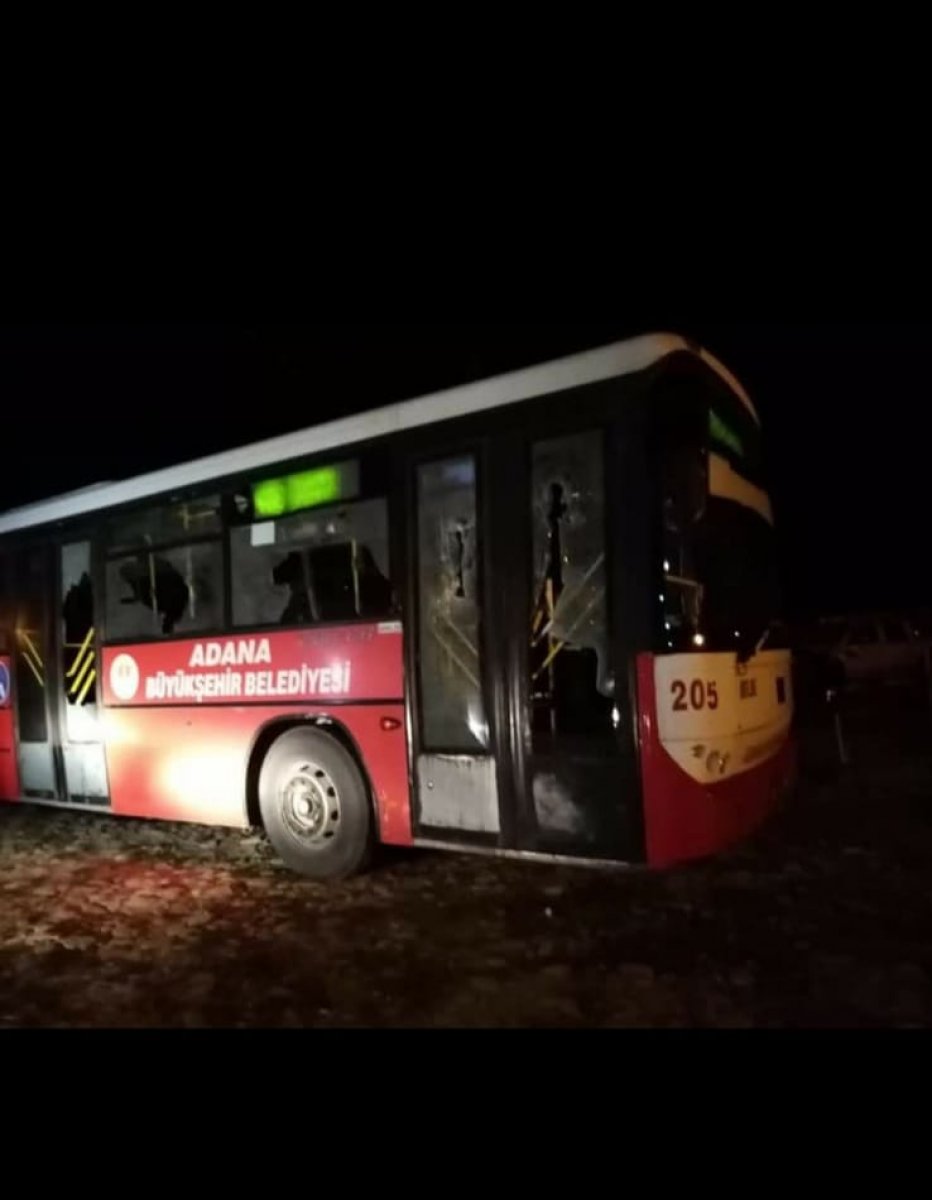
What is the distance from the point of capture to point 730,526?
5.93 meters

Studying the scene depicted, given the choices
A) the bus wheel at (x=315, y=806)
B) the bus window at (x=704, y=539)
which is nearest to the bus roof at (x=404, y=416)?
the bus window at (x=704, y=539)

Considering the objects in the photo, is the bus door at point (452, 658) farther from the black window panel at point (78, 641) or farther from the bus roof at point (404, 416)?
the black window panel at point (78, 641)

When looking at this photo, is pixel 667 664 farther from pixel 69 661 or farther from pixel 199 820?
pixel 69 661

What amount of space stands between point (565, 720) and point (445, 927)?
1472 mm

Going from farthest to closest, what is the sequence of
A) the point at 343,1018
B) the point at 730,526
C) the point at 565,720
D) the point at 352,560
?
the point at 352,560
the point at 730,526
the point at 565,720
the point at 343,1018

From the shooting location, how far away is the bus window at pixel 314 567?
250 inches

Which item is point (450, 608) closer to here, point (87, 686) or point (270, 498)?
point (270, 498)

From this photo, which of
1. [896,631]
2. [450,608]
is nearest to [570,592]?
[450,608]

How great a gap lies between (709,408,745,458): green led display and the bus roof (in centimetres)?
29

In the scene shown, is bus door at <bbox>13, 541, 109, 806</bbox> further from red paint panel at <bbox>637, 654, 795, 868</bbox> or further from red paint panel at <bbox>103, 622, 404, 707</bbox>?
red paint panel at <bbox>637, 654, 795, 868</bbox>

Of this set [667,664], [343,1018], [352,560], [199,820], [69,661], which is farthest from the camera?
[69,661]

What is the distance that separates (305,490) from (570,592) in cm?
230

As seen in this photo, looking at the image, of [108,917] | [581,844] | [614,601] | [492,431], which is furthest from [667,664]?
[108,917]

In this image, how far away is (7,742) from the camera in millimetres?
9086
